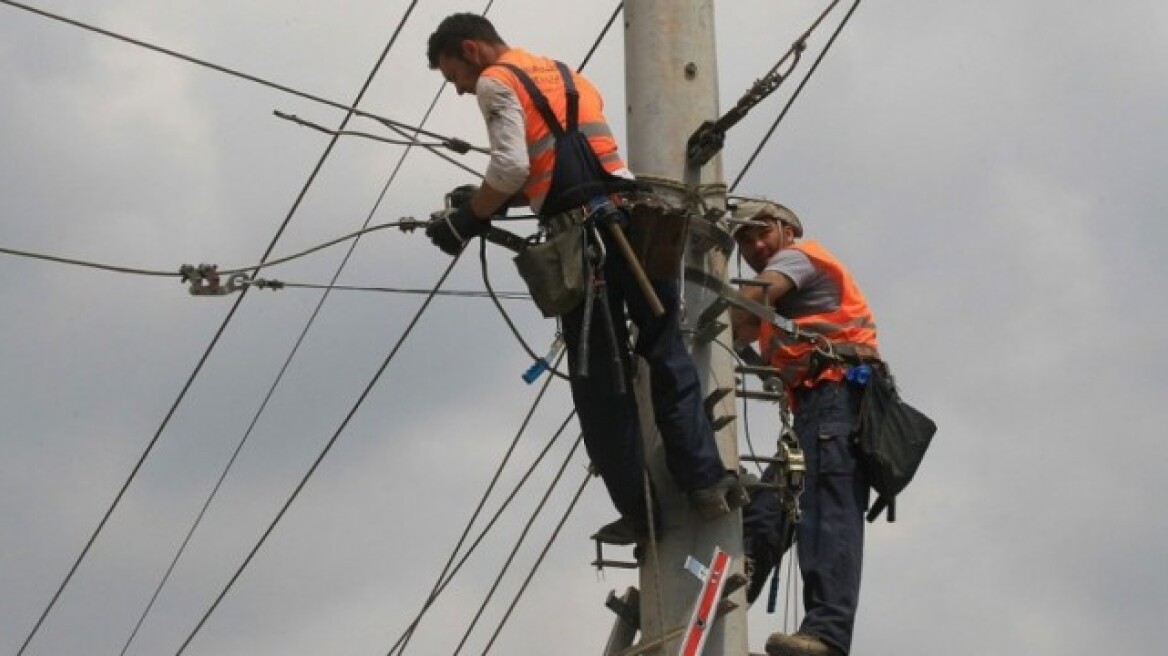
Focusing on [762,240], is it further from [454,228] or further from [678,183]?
[454,228]

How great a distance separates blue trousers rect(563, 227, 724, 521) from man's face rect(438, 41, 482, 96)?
697 mm

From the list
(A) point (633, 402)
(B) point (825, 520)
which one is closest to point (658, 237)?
(A) point (633, 402)

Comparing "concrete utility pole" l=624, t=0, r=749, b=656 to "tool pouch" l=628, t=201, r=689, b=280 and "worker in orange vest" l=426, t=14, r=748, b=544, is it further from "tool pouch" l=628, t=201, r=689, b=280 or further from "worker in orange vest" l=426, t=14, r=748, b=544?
"tool pouch" l=628, t=201, r=689, b=280

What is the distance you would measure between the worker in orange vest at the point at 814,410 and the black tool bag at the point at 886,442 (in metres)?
0.05

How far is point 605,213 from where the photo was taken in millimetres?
5988

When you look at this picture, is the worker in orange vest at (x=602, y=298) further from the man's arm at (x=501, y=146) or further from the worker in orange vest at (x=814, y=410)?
the worker in orange vest at (x=814, y=410)

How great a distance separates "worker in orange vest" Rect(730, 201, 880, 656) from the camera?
6.37m

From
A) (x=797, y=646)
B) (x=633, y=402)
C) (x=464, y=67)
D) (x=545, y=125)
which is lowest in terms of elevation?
(x=797, y=646)

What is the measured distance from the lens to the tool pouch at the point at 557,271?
591cm

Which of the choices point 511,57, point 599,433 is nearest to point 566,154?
point 511,57

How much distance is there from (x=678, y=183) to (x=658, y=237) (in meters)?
0.29

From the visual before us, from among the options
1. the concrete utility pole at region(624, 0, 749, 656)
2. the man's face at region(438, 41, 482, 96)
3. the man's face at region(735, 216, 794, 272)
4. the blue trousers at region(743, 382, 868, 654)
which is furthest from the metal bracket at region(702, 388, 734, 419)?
the man's face at region(438, 41, 482, 96)

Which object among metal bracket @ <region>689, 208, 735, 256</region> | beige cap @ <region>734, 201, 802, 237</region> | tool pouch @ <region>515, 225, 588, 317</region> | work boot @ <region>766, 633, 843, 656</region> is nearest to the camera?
tool pouch @ <region>515, 225, 588, 317</region>

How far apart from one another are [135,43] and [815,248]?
8.52ft
